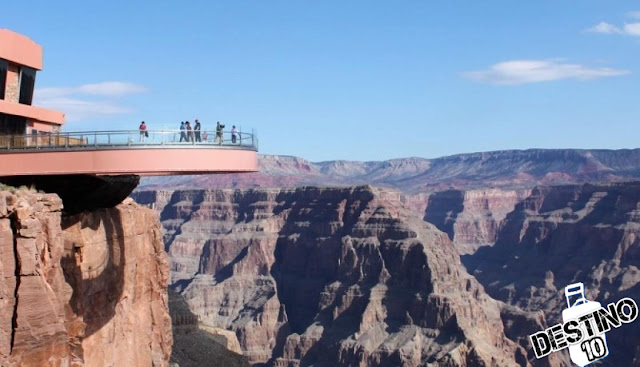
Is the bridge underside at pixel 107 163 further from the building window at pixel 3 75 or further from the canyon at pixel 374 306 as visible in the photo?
the canyon at pixel 374 306

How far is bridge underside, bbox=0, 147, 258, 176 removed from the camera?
25.7m

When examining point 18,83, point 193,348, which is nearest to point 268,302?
point 193,348

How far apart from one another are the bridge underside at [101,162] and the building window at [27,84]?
611 centimetres

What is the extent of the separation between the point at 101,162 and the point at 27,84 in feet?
27.3

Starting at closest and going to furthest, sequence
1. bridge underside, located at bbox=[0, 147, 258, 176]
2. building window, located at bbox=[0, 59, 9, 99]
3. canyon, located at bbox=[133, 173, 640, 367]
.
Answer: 1. bridge underside, located at bbox=[0, 147, 258, 176]
2. building window, located at bbox=[0, 59, 9, 99]
3. canyon, located at bbox=[133, 173, 640, 367]

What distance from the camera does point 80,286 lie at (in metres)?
29.0

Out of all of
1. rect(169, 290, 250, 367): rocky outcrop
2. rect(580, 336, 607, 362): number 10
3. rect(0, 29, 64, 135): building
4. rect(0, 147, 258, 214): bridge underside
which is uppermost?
rect(0, 29, 64, 135): building

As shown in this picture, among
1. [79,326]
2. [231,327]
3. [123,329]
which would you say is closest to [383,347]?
[231,327]

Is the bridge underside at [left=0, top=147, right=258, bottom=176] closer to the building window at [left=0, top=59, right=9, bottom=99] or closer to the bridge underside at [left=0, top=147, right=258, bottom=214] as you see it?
the bridge underside at [left=0, top=147, right=258, bottom=214]

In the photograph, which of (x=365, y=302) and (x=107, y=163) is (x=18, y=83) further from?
(x=365, y=302)

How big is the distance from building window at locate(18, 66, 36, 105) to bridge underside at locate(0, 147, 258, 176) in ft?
20.0

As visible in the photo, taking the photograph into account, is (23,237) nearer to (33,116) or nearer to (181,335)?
(33,116)
